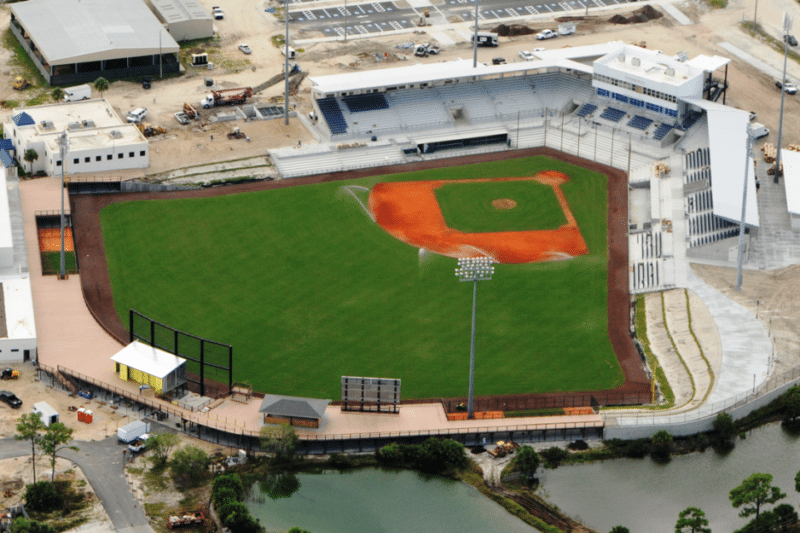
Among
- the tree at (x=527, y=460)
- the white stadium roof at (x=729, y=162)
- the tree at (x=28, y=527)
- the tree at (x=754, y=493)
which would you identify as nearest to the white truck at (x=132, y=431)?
the tree at (x=28, y=527)

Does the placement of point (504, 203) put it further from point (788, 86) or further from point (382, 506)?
point (382, 506)

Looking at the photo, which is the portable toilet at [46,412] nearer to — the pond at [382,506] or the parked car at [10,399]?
the parked car at [10,399]

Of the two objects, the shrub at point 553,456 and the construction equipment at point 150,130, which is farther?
the construction equipment at point 150,130

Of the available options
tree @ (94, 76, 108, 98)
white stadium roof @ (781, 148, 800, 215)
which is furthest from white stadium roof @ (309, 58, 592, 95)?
white stadium roof @ (781, 148, 800, 215)

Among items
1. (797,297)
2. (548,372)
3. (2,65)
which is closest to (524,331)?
(548,372)

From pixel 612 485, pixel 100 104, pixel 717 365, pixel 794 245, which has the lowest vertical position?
pixel 612 485

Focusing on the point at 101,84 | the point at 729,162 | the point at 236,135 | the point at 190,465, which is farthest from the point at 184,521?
the point at 101,84

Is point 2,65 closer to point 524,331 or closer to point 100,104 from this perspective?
point 100,104
